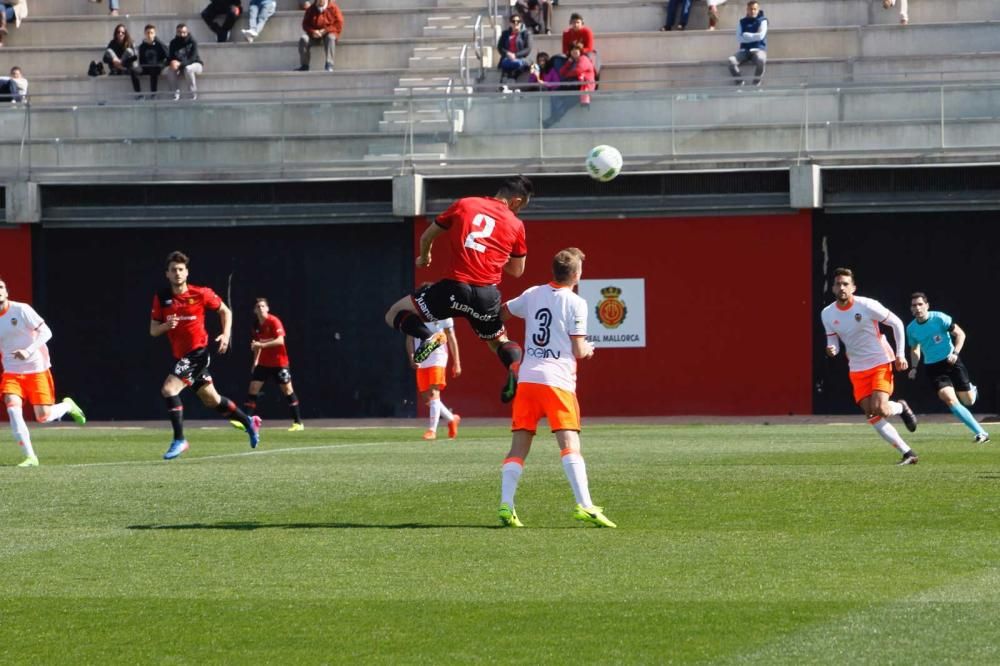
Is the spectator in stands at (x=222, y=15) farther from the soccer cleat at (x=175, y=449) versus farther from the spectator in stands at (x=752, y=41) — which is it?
the soccer cleat at (x=175, y=449)

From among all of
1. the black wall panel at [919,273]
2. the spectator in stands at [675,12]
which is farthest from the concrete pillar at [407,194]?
the black wall panel at [919,273]

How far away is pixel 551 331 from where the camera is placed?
11359 millimetres

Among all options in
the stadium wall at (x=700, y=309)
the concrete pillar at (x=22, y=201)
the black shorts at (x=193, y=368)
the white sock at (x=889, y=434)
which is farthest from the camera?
the concrete pillar at (x=22, y=201)

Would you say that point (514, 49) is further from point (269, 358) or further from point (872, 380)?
point (872, 380)

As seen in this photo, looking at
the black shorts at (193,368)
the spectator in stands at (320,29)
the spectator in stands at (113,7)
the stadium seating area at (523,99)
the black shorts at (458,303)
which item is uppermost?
the spectator in stands at (113,7)

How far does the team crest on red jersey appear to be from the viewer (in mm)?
31438

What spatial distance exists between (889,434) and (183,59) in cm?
2093

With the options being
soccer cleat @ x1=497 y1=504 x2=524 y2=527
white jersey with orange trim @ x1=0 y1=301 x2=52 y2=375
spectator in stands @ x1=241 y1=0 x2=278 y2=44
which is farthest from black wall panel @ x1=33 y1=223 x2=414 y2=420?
soccer cleat @ x1=497 y1=504 x2=524 y2=527

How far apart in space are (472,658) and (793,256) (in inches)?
958

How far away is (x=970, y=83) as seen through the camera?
29234 mm

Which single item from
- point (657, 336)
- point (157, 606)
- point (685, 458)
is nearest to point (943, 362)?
point (685, 458)

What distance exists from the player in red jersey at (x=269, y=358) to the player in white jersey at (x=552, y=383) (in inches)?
693

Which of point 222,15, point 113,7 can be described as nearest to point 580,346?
point 222,15

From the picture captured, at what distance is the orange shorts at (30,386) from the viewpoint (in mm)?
18656
